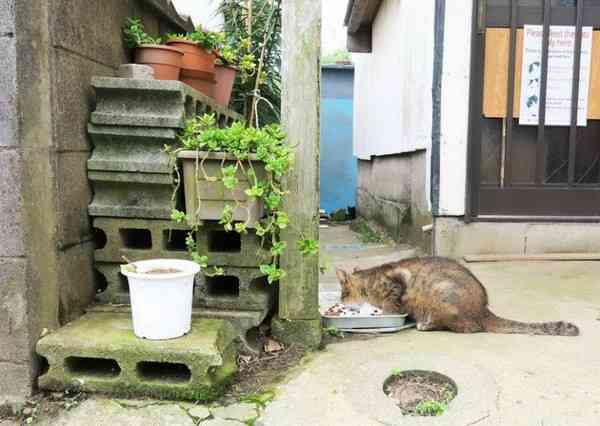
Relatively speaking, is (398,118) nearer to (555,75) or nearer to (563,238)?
(555,75)

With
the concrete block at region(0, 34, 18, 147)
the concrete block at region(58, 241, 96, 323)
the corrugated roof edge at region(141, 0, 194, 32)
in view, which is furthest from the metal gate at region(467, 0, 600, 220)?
the concrete block at region(0, 34, 18, 147)

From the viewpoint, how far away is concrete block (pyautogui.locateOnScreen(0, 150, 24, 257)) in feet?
7.26

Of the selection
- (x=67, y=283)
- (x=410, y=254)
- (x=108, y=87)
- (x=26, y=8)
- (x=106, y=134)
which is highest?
(x=26, y=8)

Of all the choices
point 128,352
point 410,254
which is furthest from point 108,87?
point 410,254

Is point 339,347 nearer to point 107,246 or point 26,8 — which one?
point 107,246

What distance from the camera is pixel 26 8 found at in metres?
2.23

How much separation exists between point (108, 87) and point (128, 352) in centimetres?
136

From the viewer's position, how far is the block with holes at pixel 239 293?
9.25 feet

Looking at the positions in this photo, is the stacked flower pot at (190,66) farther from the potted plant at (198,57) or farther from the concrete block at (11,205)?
the concrete block at (11,205)

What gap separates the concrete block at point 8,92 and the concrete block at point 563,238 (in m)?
4.37

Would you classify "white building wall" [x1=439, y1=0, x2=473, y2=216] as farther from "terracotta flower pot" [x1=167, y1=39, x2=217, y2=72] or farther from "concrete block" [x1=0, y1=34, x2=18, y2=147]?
"concrete block" [x1=0, y1=34, x2=18, y2=147]

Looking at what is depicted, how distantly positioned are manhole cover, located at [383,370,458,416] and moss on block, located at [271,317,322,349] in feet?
1.72

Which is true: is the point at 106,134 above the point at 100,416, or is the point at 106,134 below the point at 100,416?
above

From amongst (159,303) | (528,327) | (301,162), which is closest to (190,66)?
(301,162)
